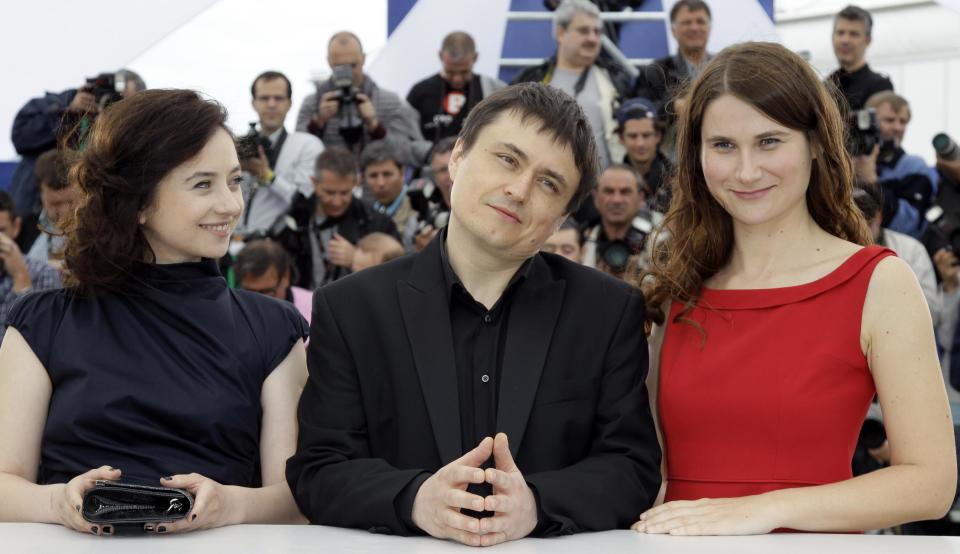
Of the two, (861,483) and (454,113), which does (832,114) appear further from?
(454,113)

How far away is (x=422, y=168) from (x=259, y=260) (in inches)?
52.9

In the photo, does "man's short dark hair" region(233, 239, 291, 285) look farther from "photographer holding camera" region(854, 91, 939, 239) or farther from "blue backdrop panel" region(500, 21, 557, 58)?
"blue backdrop panel" region(500, 21, 557, 58)

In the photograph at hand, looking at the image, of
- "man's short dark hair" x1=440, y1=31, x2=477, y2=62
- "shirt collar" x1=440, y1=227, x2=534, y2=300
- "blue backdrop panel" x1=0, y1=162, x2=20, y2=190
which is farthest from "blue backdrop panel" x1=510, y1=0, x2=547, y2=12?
"shirt collar" x1=440, y1=227, x2=534, y2=300

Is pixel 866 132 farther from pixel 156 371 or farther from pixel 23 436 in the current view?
pixel 23 436

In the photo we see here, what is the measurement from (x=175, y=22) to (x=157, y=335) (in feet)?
16.3

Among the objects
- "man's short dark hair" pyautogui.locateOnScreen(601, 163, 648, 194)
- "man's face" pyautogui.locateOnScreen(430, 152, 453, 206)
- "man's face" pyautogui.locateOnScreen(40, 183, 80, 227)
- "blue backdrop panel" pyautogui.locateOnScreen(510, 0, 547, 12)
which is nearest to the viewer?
"man's face" pyautogui.locateOnScreen(40, 183, 80, 227)

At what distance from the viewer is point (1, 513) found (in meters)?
2.06

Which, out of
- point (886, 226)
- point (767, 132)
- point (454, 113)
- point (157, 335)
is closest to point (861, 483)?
point (767, 132)

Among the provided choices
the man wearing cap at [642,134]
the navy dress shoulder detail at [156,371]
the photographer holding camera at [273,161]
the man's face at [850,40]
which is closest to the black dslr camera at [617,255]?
the man wearing cap at [642,134]

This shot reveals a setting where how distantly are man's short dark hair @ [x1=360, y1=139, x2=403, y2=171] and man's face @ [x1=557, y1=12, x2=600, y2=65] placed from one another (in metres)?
0.99

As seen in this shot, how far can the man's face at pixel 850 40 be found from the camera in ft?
19.2

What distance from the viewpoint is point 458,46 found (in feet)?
20.6

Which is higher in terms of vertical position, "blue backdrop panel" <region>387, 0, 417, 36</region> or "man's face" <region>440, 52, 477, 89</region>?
"blue backdrop panel" <region>387, 0, 417, 36</region>

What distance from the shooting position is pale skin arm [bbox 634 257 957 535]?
1927mm
